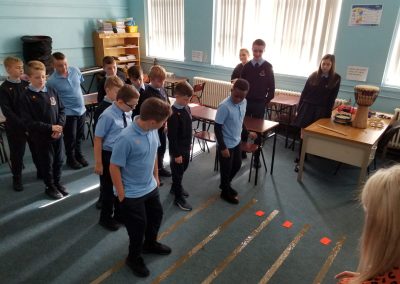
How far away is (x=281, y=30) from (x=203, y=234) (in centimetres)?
394

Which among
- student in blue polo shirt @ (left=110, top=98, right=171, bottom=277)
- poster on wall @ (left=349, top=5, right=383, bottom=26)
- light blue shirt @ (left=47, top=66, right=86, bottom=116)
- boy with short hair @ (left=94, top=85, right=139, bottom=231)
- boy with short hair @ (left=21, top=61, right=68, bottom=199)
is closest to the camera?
student in blue polo shirt @ (left=110, top=98, right=171, bottom=277)

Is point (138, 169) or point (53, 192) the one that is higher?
point (138, 169)

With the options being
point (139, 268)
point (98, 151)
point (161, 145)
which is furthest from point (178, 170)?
point (139, 268)

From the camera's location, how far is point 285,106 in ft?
16.9

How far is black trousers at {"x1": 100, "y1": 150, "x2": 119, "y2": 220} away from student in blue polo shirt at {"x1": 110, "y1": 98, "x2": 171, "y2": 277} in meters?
0.57

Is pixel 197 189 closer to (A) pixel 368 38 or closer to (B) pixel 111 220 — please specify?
(B) pixel 111 220

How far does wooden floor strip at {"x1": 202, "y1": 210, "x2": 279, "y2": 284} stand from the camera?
7.61 feet

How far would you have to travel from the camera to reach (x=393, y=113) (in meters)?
4.39

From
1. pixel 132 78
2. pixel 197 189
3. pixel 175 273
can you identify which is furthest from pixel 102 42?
pixel 175 273

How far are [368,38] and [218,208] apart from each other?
10.9 ft

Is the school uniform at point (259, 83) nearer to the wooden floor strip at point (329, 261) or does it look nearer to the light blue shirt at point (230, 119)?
the light blue shirt at point (230, 119)

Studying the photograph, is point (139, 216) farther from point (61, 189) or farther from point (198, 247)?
point (61, 189)

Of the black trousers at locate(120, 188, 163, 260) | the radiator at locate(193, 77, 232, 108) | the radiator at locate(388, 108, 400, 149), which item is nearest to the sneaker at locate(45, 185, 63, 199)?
the black trousers at locate(120, 188, 163, 260)

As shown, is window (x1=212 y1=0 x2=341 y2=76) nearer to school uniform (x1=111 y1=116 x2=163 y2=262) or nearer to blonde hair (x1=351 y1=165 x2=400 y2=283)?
school uniform (x1=111 y1=116 x2=163 y2=262)
